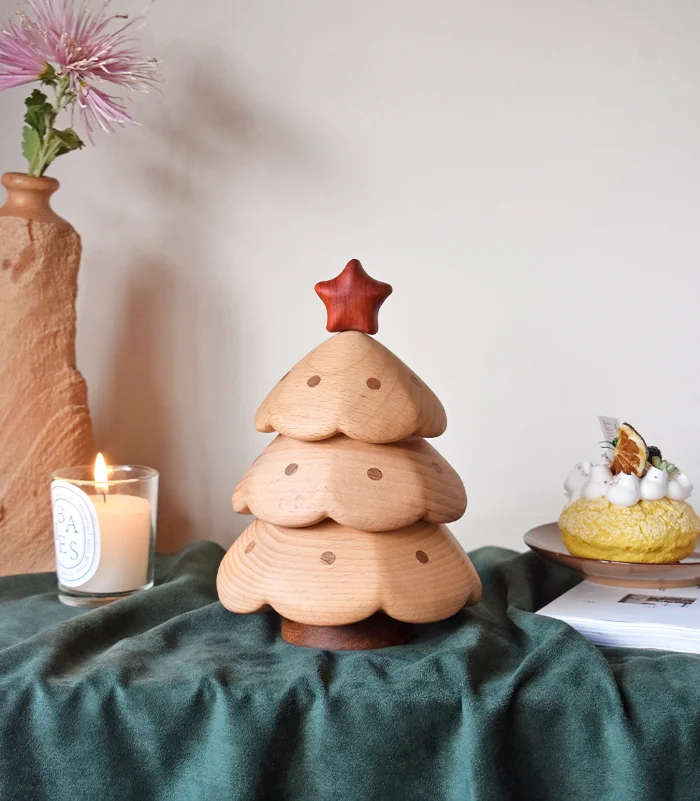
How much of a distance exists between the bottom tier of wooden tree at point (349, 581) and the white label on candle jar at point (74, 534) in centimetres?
18

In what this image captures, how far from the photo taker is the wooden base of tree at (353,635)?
734 mm

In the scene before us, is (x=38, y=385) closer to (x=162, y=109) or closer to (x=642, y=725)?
(x=162, y=109)

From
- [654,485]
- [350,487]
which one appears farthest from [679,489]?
[350,487]

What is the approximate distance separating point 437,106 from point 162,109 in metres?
0.38

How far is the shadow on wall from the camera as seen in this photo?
1.16 meters

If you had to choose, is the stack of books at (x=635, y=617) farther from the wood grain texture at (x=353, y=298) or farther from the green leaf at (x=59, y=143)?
the green leaf at (x=59, y=143)

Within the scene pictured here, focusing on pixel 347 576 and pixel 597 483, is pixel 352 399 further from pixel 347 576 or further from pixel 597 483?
pixel 597 483

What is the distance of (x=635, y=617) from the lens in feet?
2.52

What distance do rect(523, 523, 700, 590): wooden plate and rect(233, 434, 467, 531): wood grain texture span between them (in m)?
0.18

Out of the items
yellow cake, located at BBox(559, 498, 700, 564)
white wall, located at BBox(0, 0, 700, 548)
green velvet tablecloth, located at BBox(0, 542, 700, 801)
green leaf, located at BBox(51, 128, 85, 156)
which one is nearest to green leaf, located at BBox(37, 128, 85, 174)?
green leaf, located at BBox(51, 128, 85, 156)

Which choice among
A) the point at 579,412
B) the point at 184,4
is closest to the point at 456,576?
the point at 579,412

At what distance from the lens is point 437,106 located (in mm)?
1109

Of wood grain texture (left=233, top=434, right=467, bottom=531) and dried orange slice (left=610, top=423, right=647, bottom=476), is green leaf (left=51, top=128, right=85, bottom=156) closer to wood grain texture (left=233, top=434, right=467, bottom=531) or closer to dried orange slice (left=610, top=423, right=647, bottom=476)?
wood grain texture (left=233, top=434, right=467, bottom=531)

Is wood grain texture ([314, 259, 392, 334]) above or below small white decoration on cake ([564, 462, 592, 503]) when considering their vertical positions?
above
